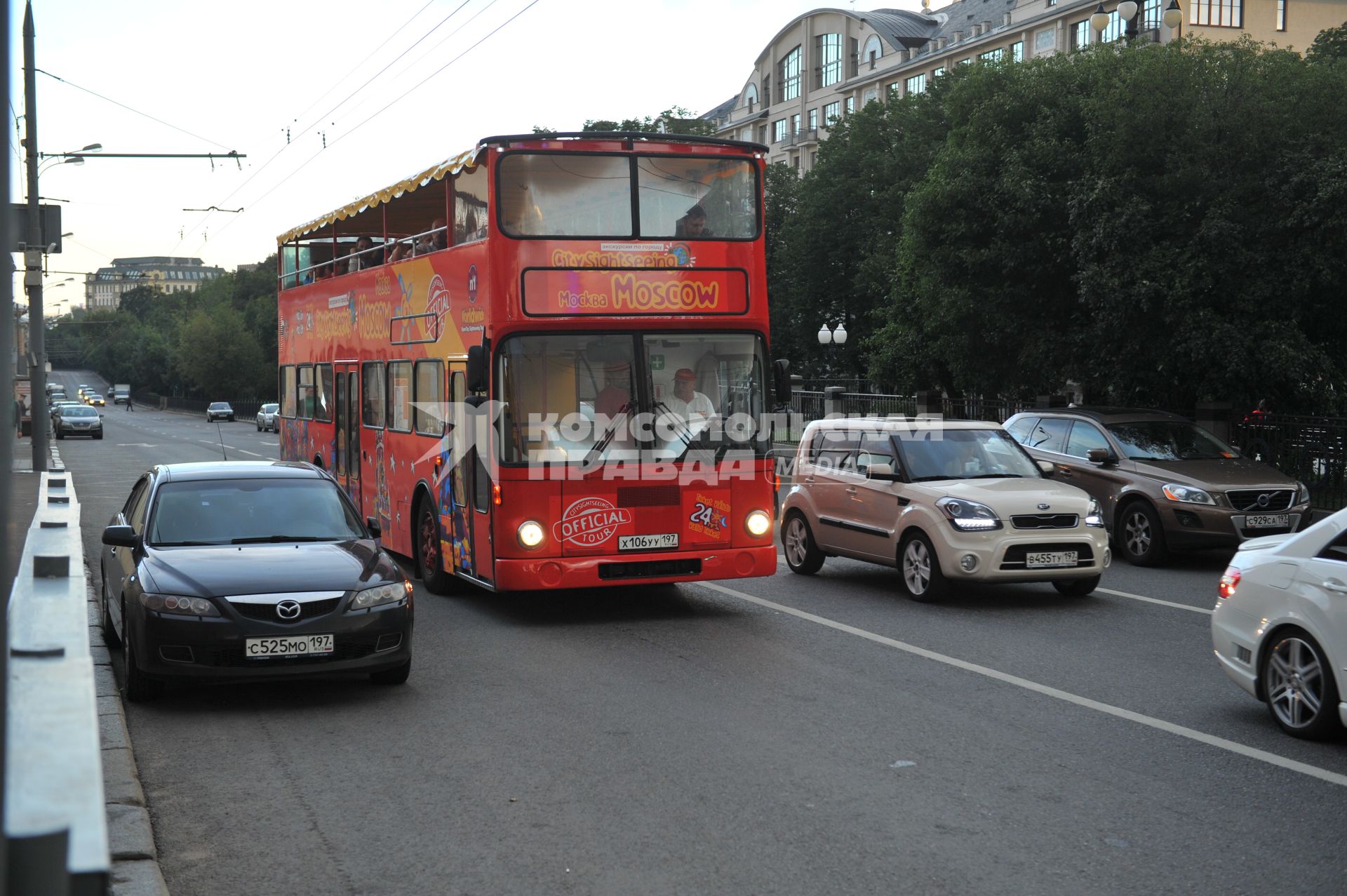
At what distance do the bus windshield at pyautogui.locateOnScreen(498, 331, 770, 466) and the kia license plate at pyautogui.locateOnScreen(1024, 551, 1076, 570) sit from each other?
2.57 metres

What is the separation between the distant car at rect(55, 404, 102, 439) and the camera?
6269 centimetres

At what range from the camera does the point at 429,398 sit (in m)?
13.3

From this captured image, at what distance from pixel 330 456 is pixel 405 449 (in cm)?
387

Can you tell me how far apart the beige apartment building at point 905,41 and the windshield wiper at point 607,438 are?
53.5m

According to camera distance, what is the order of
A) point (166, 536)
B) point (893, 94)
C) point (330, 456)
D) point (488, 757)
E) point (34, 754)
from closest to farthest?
1. point (34, 754)
2. point (488, 757)
3. point (166, 536)
4. point (330, 456)
5. point (893, 94)

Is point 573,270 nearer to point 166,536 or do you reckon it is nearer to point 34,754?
point 166,536

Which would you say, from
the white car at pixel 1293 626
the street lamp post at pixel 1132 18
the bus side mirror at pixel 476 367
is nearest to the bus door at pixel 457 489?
the bus side mirror at pixel 476 367

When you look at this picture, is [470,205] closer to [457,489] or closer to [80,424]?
[457,489]

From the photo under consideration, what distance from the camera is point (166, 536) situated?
9.20 metres

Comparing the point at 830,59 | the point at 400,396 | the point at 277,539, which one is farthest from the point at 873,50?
the point at 277,539

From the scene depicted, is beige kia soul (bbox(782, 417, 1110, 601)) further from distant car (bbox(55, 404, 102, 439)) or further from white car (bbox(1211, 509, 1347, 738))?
distant car (bbox(55, 404, 102, 439))

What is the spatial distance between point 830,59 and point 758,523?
281 ft

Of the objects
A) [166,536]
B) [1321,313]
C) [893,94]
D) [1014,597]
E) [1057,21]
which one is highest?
[1057,21]

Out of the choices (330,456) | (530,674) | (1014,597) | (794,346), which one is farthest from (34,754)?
(794,346)
